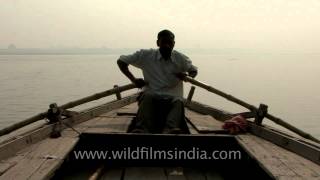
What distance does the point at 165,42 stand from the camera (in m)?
5.45

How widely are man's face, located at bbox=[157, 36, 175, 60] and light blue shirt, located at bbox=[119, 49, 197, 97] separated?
90mm

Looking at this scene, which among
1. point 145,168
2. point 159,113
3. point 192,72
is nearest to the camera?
point 145,168

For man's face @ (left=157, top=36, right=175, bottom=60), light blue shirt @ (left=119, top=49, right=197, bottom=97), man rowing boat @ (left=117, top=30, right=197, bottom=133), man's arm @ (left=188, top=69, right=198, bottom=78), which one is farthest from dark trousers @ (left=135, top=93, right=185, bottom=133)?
man's face @ (left=157, top=36, right=175, bottom=60)

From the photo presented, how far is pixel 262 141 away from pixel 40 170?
2.52 metres

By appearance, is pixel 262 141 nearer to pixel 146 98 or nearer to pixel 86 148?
pixel 146 98

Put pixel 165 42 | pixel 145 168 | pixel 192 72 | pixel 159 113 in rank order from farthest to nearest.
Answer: pixel 192 72
pixel 159 113
pixel 165 42
pixel 145 168

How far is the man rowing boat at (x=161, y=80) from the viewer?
5.45 m

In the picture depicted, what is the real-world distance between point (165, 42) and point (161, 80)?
0.50m

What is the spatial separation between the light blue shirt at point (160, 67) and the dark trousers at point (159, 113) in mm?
134

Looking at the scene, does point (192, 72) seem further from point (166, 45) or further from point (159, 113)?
point (159, 113)

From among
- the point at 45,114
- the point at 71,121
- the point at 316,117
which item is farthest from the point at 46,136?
the point at 316,117

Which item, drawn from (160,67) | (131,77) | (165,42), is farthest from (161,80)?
(165,42)

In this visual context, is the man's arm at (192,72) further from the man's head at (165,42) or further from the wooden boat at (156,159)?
the wooden boat at (156,159)

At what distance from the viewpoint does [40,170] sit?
3.38 metres
